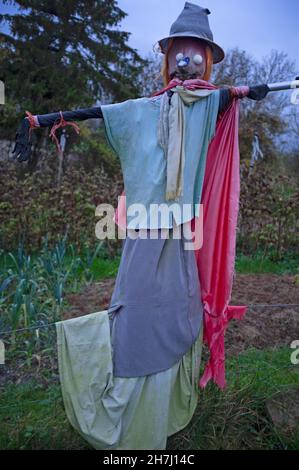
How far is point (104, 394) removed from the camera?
178cm

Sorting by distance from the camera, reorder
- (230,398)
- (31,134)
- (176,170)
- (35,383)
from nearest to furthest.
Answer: (176,170) < (31,134) < (230,398) < (35,383)

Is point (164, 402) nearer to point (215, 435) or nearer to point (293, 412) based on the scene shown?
point (215, 435)

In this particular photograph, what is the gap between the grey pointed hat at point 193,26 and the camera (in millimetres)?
1917

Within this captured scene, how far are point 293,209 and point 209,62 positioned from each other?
3.52m

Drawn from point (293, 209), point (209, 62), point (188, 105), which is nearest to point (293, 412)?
point (188, 105)

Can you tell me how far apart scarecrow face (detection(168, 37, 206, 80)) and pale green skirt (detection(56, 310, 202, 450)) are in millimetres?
1045

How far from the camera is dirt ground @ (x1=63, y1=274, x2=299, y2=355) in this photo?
10.5 ft

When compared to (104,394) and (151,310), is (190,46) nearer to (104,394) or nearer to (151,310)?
(151,310)

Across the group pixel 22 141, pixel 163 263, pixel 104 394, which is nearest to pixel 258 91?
pixel 163 263

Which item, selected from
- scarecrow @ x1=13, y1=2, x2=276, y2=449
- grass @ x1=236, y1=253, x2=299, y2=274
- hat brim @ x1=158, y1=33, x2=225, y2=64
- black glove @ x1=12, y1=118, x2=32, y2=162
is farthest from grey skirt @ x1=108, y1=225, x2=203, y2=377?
grass @ x1=236, y1=253, x2=299, y2=274

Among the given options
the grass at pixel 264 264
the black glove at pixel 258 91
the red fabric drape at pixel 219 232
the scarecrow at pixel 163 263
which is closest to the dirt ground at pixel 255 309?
the grass at pixel 264 264

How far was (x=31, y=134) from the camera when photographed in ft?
6.16

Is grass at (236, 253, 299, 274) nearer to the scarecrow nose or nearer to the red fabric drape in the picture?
the red fabric drape
